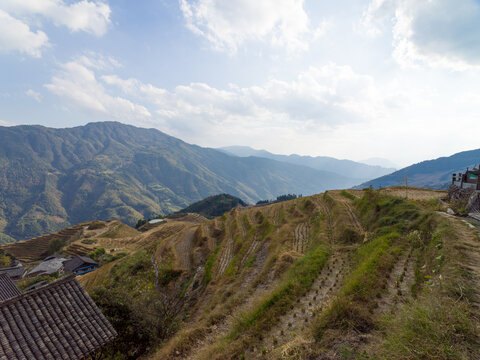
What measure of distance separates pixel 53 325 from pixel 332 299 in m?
13.7

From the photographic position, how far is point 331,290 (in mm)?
13406

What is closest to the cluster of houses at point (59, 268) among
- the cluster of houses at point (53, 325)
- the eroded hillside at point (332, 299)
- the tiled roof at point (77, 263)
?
the tiled roof at point (77, 263)

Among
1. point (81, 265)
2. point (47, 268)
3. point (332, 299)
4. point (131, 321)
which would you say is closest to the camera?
point (332, 299)

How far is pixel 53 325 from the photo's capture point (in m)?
9.99

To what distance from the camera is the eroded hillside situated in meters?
6.49

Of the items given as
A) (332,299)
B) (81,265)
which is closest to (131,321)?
(332,299)

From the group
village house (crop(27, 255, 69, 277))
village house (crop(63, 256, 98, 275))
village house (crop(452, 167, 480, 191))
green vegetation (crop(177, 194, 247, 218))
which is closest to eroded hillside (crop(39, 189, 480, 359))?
village house (crop(452, 167, 480, 191))

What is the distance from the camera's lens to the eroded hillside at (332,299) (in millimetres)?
6494

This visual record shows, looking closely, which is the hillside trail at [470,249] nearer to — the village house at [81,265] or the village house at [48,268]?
the village house at [81,265]

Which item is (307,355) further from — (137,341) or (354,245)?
(354,245)

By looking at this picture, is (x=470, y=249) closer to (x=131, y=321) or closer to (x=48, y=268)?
(x=131, y=321)

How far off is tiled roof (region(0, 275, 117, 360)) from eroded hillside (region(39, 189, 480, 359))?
8.25ft

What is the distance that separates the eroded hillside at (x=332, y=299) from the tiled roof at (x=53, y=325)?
2514 mm

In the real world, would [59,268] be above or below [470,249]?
below
